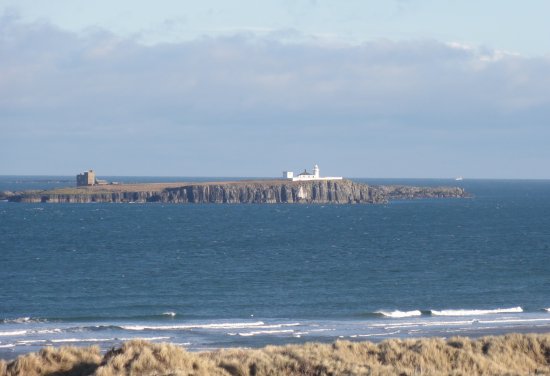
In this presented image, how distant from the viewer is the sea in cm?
3816

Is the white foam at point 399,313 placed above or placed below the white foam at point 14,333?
below

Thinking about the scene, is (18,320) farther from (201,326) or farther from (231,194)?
(231,194)

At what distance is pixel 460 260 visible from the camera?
66.5 meters

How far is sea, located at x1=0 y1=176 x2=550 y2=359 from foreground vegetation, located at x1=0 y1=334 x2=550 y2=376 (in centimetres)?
942

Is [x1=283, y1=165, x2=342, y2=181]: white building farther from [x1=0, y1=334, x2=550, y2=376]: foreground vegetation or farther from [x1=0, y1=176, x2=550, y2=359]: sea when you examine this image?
[x1=0, y1=334, x2=550, y2=376]: foreground vegetation

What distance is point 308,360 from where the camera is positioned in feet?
70.4

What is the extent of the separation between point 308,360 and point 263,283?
3203 centimetres

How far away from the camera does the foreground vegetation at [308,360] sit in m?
20.8

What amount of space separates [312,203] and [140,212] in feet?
140

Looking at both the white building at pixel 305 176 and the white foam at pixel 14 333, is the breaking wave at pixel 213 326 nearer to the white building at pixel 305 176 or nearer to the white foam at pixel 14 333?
the white foam at pixel 14 333

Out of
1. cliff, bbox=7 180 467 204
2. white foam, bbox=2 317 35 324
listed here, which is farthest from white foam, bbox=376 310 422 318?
cliff, bbox=7 180 467 204

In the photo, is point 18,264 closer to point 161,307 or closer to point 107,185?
point 161,307

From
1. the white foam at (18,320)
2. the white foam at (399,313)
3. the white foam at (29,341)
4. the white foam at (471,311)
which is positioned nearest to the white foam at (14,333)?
the white foam at (29,341)

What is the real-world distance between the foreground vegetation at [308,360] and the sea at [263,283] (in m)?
9.42
